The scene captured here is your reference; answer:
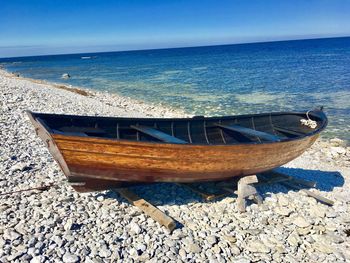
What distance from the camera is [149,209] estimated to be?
681 cm

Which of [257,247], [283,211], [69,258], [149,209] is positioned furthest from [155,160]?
[283,211]

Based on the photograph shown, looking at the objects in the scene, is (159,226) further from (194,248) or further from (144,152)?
(144,152)

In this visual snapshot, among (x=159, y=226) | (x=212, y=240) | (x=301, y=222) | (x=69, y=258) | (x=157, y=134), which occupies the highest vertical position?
(x=157, y=134)

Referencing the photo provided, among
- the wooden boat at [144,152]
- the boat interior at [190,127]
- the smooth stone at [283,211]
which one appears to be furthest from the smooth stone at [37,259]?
the smooth stone at [283,211]

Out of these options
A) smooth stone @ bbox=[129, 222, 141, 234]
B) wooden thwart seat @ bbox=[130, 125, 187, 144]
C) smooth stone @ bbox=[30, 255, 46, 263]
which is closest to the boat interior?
wooden thwart seat @ bbox=[130, 125, 187, 144]

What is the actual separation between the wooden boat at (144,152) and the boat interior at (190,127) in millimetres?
25

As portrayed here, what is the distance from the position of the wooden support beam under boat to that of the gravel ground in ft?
0.48

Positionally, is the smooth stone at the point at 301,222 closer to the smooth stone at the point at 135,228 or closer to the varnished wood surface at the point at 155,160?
the varnished wood surface at the point at 155,160

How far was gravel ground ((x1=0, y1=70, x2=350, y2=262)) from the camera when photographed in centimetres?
566

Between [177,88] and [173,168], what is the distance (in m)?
27.4

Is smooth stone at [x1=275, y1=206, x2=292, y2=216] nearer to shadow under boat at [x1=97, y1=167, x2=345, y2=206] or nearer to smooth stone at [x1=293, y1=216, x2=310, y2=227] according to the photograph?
smooth stone at [x1=293, y1=216, x2=310, y2=227]

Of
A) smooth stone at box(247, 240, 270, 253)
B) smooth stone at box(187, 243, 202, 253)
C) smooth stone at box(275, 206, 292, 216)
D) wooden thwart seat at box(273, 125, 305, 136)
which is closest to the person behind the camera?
smooth stone at box(187, 243, 202, 253)

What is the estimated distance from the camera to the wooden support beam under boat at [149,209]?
→ 6383mm

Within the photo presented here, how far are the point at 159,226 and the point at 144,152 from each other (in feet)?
5.12
